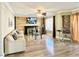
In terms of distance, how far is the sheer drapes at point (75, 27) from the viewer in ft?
27.9

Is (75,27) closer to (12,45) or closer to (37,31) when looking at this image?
(37,31)

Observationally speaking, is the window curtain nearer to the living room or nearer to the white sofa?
the living room

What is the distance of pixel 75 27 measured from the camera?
873 centimetres

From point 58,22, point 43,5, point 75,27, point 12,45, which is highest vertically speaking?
point 43,5

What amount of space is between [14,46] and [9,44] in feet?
0.81

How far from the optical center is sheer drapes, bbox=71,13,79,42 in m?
8.51

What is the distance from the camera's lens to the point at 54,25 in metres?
11.3

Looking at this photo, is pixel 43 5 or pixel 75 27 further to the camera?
pixel 75 27

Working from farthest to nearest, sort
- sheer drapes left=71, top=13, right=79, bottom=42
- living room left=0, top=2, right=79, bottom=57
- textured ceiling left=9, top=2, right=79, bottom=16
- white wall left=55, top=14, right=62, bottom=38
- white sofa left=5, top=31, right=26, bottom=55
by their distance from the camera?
1. white wall left=55, top=14, right=62, bottom=38
2. sheer drapes left=71, top=13, right=79, bottom=42
3. textured ceiling left=9, top=2, right=79, bottom=16
4. living room left=0, top=2, right=79, bottom=57
5. white sofa left=5, top=31, right=26, bottom=55

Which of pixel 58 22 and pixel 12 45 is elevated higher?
pixel 58 22

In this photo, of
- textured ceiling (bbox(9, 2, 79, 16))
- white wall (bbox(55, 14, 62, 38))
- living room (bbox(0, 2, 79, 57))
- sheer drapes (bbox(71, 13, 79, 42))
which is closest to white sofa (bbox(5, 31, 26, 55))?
living room (bbox(0, 2, 79, 57))

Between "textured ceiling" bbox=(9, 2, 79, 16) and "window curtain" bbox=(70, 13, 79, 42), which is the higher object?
"textured ceiling" bbox=(9, 2, 79, 16)

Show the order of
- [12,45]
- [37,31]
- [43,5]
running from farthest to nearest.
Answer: [37,31] < [43,5] < [12,45]

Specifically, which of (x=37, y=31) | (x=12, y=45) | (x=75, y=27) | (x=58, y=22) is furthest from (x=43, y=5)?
(x=37, y=31)
